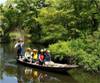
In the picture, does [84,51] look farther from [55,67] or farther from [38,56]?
[38,56]

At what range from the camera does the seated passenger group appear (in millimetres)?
24719

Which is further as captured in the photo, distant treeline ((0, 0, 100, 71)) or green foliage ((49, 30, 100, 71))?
distant treeline ((0, 0, 100, 71))

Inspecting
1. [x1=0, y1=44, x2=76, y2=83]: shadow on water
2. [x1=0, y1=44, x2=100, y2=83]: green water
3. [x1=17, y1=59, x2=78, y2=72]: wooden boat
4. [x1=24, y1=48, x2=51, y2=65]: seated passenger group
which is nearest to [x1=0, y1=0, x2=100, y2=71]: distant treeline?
[x1=0, y1=44, x2=100, y2=83]: green water

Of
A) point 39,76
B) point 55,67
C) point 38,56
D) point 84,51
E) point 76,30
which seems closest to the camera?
point 39,76

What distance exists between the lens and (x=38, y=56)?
26.0 m

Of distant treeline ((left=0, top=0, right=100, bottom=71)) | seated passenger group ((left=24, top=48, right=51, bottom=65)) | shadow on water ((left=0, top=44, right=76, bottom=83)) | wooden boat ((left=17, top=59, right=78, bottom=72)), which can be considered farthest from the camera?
seated passenger group ((left=24, top=48, right=51, bottom=65))

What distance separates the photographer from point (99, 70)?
77.5ft

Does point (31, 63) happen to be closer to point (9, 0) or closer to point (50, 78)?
point (50, 78)

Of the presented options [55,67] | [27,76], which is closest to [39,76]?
[27,76]

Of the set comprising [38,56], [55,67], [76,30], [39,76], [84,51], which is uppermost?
[76,30]

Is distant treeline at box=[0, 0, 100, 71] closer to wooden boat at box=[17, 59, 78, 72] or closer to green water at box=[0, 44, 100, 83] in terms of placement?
green water at box=[0, 44, 100, 83]

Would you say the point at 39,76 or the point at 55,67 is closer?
the point at 39,76

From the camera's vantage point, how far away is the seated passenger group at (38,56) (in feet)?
81.1

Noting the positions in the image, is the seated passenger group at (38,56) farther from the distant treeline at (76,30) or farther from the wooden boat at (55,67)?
the distant treeline at (76,30)
